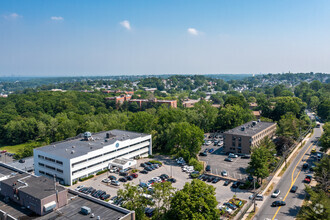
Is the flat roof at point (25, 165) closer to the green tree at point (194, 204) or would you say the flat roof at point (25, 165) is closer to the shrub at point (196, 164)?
the shrub at point (196, 164)

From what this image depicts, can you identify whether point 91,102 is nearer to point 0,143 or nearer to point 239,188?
point 0,143

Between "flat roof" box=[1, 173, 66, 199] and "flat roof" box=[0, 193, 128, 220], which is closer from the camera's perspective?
"flat roof" box=[0, 193, 128, 220]

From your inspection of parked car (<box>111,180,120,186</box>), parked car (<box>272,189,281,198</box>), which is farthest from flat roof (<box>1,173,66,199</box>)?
parked car (<box>272,189,281,198</box>)

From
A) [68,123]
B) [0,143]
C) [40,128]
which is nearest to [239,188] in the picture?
[68,123]

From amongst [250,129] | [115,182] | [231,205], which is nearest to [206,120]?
[250,129]

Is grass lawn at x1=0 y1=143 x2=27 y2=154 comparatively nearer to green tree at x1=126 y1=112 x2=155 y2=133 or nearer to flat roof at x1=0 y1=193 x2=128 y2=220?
green tree at x1=126 y1=112 x2=155 y2=133

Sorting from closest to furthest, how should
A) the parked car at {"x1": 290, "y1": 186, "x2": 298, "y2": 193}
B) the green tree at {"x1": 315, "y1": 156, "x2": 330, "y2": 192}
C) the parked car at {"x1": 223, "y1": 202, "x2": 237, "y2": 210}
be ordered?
the parked car at {"x1": 223, "y1": 202, "x2": 237, "y2": 210}, the green tree at {"x1": 315, "y1": 156, "x2": 330, "y2": 192}, the parked car at {"x1": 290, "y1": 186, "x2": 298, "y2": 193}

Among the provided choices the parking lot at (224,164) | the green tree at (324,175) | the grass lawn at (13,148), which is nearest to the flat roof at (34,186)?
the parking lot at (224,164)
